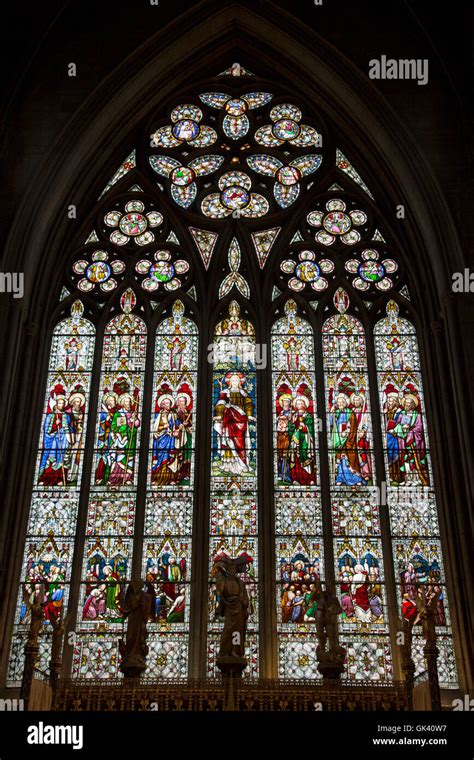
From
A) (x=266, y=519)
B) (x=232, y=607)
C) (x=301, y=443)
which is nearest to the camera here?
(x=232, y=607)

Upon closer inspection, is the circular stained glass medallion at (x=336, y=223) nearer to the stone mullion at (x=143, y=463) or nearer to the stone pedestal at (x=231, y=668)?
the stone mullion at (x=143, y=463)

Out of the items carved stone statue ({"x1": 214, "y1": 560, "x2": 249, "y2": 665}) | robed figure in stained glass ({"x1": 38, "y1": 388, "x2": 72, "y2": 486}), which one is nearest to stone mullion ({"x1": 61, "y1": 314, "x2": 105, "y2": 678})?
robed figure in stained glass ({"x1": 38, "y1": 388, "x2": 72, "y2": 486})

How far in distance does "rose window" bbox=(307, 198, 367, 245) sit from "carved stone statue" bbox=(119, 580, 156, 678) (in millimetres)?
6659

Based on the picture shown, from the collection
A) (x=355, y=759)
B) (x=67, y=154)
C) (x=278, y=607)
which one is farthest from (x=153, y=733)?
(x=67, y=154)

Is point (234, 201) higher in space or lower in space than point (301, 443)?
higher

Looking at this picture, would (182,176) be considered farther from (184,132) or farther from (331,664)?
(331,664)

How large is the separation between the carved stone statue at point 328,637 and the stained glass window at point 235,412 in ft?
2.96

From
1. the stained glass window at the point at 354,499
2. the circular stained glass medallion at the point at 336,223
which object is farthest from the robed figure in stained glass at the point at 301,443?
the circular stained glass medallion at the point at 336,223

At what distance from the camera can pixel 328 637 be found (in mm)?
10203

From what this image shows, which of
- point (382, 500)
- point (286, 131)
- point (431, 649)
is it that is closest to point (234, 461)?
point (382, 500)

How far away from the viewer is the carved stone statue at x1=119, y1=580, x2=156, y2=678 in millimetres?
9766

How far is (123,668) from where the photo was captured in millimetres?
9789

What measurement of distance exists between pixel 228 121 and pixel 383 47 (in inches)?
109

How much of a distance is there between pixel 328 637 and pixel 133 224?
740 cm
